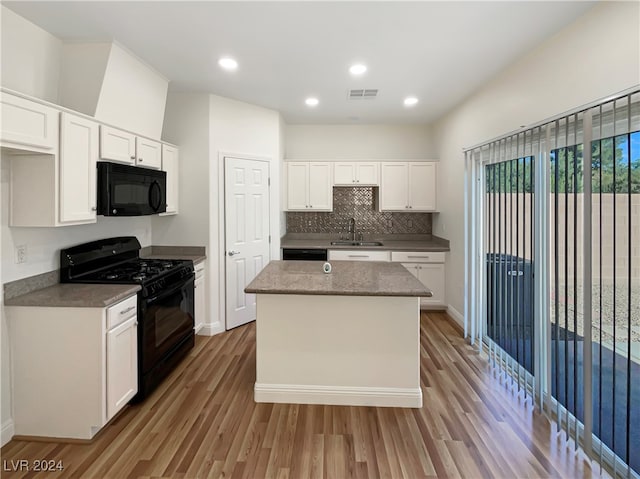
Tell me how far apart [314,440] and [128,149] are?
9.01ft

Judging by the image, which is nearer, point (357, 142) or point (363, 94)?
point (363, 94)

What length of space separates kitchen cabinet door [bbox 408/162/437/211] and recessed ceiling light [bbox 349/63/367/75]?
2.15 m

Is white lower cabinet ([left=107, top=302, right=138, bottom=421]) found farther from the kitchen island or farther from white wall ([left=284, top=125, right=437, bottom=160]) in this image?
white wall ([left=284, top=125, right=437, bottom=160])

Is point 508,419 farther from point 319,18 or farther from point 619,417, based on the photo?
point 319,18

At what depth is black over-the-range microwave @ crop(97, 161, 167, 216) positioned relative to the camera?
2.73 metres

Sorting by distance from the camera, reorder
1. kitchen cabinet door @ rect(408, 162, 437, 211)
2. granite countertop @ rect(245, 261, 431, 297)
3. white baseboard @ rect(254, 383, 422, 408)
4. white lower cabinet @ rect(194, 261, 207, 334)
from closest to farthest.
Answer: granite countertop @ rect(245, 261, 431, 297)
white baseboard @ rect(254, 383, 422, 408)
white lower cabinet @ rect(194, 261, 207, 334)
kitchen cabinet door @ rect(408, 162, 437, 211)

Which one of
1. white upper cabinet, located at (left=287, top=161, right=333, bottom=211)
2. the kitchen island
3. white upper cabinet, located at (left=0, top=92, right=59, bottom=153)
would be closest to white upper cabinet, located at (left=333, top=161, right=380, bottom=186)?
white upper cabinet, located at (left=287, top=161, right=333, bottom=211)

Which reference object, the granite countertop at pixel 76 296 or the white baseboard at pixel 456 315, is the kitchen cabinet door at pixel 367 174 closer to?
the white baseboard at pixel 456 315

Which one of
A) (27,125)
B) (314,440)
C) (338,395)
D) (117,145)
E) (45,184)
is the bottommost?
(314,440)

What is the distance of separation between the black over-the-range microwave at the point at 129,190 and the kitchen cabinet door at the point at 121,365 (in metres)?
0.93

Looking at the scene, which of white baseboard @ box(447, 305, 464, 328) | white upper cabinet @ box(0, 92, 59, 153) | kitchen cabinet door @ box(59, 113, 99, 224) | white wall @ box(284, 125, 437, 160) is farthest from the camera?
white wall @ box(284, 125, 437, 160)

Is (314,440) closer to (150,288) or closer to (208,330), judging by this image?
Result: (150,288)

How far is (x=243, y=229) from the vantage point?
14.5 feet

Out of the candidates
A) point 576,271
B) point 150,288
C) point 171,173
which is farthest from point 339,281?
point 171,173
